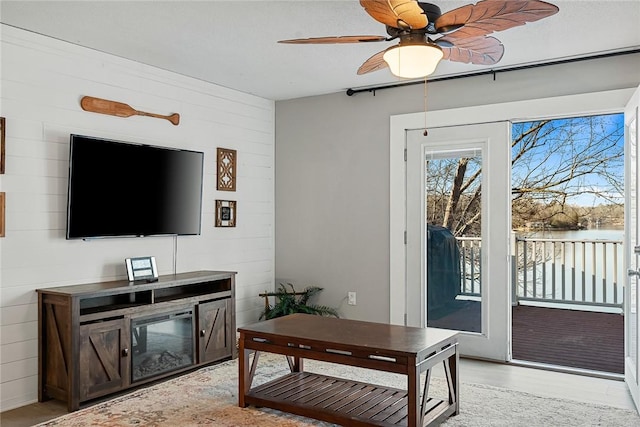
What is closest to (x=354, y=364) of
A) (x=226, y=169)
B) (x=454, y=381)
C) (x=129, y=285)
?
(x=454, y=381)

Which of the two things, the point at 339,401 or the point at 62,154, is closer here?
the point at 339,401

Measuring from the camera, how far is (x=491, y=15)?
2.41m

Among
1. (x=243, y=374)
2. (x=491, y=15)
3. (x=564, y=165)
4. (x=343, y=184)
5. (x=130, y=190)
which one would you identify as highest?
(x=491, y=15)

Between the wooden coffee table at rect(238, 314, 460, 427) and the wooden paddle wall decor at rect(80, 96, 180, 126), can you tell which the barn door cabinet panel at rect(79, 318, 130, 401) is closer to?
the wooden coffee table at rect(238, 314, 460, 427)

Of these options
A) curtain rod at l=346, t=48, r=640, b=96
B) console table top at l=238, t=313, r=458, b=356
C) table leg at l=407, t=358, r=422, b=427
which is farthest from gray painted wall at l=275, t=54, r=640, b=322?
table leg at l=407, t=358, r=422, b=427

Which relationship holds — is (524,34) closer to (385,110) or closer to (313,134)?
(385,110)

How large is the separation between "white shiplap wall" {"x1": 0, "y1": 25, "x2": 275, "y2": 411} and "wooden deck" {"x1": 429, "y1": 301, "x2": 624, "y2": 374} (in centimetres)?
221

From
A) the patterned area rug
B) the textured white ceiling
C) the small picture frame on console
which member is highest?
the textured white ceiling

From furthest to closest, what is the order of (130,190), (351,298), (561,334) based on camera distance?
1. (561,334)
2. (351,298)
3. (130,190)

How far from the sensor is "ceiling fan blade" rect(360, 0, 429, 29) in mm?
2381

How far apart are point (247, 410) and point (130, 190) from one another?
1.89m

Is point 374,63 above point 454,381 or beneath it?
above

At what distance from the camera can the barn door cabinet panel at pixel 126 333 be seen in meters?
3.43

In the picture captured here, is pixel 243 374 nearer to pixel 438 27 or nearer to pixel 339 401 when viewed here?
pixel 339 401
